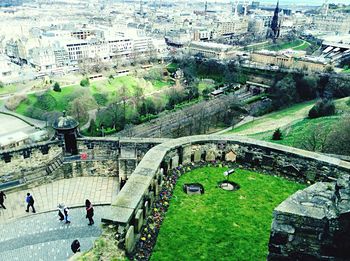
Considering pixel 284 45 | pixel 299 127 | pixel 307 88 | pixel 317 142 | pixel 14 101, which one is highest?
pixel 317 142

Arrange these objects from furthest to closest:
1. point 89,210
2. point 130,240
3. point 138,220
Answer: point 89,210, point 138,220, point 130,240

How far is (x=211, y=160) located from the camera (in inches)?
396

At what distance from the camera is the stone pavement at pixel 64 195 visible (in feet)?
37.2

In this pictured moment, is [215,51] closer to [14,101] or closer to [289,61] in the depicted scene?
[289,61]

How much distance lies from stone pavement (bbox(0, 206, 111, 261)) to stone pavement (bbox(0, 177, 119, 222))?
302mm

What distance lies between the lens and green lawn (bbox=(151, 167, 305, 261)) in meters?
6.66

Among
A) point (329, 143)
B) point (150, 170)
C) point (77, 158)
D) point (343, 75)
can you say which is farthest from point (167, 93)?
point (150, 170)

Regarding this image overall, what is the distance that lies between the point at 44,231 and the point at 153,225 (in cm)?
499

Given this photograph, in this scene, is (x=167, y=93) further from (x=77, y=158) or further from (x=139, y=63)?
(x=77, y=158)

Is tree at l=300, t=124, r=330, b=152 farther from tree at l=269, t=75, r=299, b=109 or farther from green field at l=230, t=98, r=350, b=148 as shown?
tree at l=269, t=75, r=299, b=109

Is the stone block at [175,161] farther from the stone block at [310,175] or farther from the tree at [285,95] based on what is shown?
the tree at [285,95]

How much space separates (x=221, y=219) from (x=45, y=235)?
5882 mm

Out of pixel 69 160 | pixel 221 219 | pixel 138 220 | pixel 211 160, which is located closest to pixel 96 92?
pixel 69 160

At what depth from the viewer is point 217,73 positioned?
86.6 metres
